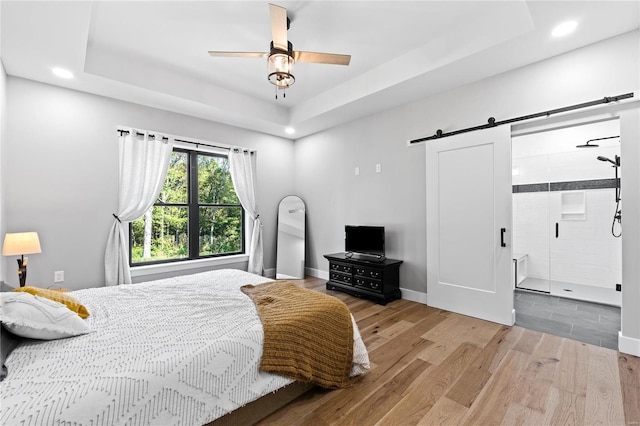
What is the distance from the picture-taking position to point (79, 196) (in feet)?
11.1

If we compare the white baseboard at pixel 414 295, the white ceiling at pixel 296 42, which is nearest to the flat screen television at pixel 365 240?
the white baseboard at pixel 414 295

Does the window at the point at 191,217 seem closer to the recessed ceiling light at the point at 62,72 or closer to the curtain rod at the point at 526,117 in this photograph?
the recessed ceiling light at the point at 62,72

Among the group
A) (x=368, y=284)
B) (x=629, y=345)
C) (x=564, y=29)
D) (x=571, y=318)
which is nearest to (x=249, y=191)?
(x=368, y=284)

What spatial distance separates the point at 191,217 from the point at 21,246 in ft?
6.28

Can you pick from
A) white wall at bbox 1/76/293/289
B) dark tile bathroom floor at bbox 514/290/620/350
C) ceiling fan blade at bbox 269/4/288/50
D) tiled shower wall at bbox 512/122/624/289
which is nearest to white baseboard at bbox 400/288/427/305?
dark tile bathroom floor at bbox 514/290/620/350

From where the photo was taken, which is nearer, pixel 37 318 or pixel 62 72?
pixel 37 318

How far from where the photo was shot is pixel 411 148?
392cm

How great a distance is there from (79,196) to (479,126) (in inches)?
184

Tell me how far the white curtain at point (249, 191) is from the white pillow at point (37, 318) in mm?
3279

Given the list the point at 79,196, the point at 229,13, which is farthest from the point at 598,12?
the point at 79,196

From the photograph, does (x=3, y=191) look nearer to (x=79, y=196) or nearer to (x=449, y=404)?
(x=79, y=196)

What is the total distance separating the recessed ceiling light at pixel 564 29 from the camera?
237 centimetres

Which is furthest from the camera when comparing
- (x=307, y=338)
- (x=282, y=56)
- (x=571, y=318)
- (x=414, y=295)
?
(x=414, y=295)

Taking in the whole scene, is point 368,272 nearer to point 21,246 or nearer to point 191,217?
point 191,217
